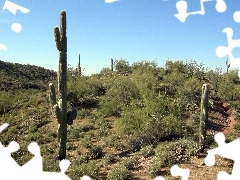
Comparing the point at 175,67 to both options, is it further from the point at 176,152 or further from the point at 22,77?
the point at 22,77

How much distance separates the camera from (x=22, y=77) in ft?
182

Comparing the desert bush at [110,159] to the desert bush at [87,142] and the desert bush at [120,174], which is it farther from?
the desert bush at [87,142]

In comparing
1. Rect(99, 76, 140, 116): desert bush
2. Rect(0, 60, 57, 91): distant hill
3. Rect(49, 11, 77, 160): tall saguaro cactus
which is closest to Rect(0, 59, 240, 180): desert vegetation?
Rect(99, 76, 140, 116): desert bush

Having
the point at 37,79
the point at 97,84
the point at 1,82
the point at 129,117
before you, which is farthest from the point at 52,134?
the point at 37,79

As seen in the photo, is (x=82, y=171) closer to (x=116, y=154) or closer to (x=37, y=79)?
(x=116, y=154)

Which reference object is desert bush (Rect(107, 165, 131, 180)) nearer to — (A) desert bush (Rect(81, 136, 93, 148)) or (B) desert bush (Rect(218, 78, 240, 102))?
(A) desert bush (Rect(81, 136, 93, 148))

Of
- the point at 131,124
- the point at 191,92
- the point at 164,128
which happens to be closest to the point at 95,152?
the point at 131,124

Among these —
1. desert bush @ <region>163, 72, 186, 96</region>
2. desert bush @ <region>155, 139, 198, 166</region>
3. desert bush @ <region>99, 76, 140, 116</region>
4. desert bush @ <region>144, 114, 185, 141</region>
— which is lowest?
desert bush @ <region>155, 139, 198, 166</region>

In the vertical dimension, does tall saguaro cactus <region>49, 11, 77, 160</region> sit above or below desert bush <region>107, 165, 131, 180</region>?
above

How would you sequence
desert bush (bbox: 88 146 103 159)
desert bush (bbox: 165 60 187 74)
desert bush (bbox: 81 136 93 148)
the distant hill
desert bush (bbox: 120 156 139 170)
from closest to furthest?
desert bush (bbox: 120 156 139 170) < desert bush (bbox: 88 146 103 159) < desert bush (bbox: 81 136 93 148) < desert bush (bbox: 165 60 187 74) < the distant hill

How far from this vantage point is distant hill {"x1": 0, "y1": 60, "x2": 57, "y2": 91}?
159ft

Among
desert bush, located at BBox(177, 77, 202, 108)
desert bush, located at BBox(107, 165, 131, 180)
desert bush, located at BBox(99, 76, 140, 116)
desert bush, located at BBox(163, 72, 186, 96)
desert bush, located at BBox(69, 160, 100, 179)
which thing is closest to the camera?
desert bush, located at BBox(107, 165, 131, 180)

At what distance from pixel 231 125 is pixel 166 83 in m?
10.5

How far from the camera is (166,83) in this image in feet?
108
